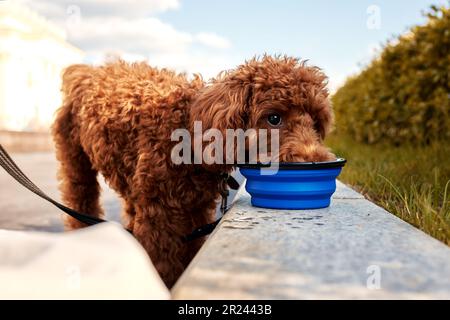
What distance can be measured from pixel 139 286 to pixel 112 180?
233 centimetres

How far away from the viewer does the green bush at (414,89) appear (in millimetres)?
6938

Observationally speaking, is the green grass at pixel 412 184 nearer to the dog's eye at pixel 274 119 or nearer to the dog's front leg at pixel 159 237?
the dog's eye at pixel 274 119

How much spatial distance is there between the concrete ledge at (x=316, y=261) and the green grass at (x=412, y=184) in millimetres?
478

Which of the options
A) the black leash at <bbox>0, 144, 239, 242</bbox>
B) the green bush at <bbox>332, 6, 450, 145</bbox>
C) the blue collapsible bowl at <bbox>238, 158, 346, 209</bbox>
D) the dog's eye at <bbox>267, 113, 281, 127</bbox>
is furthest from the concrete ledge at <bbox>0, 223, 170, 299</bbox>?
the green bush at <bbox>332, 6, 450, 145</bbox>

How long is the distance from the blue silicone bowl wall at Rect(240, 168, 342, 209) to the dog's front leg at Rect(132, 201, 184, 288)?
2.16 feet

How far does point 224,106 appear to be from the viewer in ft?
10.3

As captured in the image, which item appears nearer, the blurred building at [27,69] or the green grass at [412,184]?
the green grass at [412,184]

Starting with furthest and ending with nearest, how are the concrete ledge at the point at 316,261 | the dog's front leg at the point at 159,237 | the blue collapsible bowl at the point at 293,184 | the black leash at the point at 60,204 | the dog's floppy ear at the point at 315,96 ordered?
1. the dog's front leg at the point at 159,237
2. the dog's floppy ear at the point at 315,96
3. the black leash at the point at 60,204
4. the blue collapsible bowl at the point at 293,184
5. the concrete ledge at the point at 316,261

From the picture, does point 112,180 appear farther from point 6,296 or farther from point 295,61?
point 6,296

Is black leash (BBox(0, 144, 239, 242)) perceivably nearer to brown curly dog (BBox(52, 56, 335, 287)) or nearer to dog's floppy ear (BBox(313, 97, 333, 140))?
brown curly dog (BBox(52, 56, 335, 287))

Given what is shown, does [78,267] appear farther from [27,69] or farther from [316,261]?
[27,69]

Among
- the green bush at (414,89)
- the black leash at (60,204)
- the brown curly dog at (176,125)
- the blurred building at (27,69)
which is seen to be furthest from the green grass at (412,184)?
the blurred building at (27,69)

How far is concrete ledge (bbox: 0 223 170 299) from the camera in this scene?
1823 mm

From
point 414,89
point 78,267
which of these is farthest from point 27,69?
point 78,267
